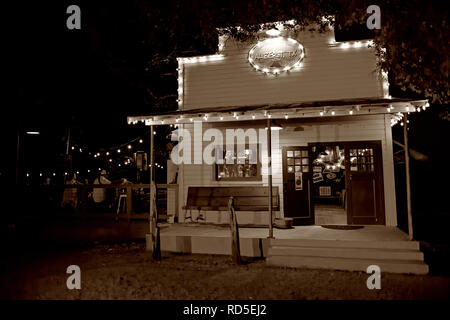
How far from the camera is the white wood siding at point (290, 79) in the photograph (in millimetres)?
9617

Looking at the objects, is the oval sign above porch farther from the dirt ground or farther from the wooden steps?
the dirt ground

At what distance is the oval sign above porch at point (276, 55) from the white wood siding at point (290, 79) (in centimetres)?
19

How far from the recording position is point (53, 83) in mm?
22391

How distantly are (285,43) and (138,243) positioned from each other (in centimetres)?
706

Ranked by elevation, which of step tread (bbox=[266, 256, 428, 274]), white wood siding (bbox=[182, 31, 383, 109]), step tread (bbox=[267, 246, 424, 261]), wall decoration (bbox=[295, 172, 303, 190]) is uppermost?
white wood siding (bbox=[182, 31, 383, 109])

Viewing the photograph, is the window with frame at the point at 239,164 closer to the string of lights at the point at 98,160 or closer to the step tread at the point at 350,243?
the step tread at the point at 350,243

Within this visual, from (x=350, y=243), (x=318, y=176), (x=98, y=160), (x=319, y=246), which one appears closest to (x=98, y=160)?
(x=98, y=160)

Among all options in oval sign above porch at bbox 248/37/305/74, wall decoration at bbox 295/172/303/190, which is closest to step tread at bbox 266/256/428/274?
wall decoration at bbox 295/172/303/190

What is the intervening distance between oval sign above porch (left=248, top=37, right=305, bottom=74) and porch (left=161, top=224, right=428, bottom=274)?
15.4 ft

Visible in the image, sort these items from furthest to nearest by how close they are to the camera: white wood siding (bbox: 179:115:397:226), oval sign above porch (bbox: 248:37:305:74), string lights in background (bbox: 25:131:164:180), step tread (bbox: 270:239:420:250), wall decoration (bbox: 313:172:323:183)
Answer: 1. string lights in background (bbox: 25:131:164:180)
2. wall decoration (bbox: 313:172:323:183)
3. oval sign above porch (bbox: 248:37:305:74)
4. white wood siding (bbox: 179:115:397:226)
5. step tread (bbox: 270:239:420:250)

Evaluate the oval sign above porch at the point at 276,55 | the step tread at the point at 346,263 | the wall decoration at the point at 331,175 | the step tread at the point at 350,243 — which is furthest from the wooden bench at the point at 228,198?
the wall decoration at the point at 331,175

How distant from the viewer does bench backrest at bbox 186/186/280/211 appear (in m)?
9.54

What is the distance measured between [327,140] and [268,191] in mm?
2384

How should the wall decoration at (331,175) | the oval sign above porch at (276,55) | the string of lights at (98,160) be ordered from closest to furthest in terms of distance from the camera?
1. the oval sign above porch at (276,55)
2. the wall decoration at (331,175)
3. the string of lights at (98,160)
